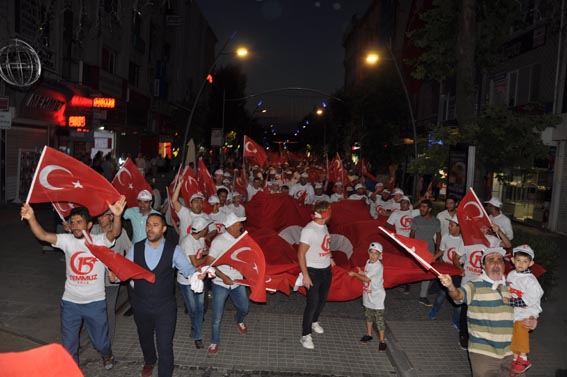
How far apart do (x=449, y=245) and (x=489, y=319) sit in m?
3.37

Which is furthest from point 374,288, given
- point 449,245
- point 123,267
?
point 123,267

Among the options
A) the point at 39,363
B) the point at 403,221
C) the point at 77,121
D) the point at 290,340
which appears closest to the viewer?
the point at 39,363

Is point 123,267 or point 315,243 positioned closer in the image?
point 123,267

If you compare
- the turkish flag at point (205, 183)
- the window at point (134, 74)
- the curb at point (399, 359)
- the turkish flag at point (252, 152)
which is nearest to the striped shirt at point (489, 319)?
the curb at point (399, 359)

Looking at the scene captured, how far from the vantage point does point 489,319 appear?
4762 mm

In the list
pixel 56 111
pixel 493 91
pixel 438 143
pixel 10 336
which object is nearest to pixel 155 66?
pixel 56 111

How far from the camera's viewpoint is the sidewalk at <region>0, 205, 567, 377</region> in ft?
20.6

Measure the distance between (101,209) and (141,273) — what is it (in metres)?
1.22

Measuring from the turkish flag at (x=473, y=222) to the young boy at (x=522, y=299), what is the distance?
1.96 m

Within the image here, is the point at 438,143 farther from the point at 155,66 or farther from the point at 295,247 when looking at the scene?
the point at 155,66

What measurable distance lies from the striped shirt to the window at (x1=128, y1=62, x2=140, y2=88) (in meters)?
33.5

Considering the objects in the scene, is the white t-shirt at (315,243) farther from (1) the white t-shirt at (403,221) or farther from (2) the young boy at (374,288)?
(1) the white t-shirt at (403,221)

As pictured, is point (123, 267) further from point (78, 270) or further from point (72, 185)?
point (72, 185)

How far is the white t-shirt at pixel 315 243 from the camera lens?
22.3 ft
